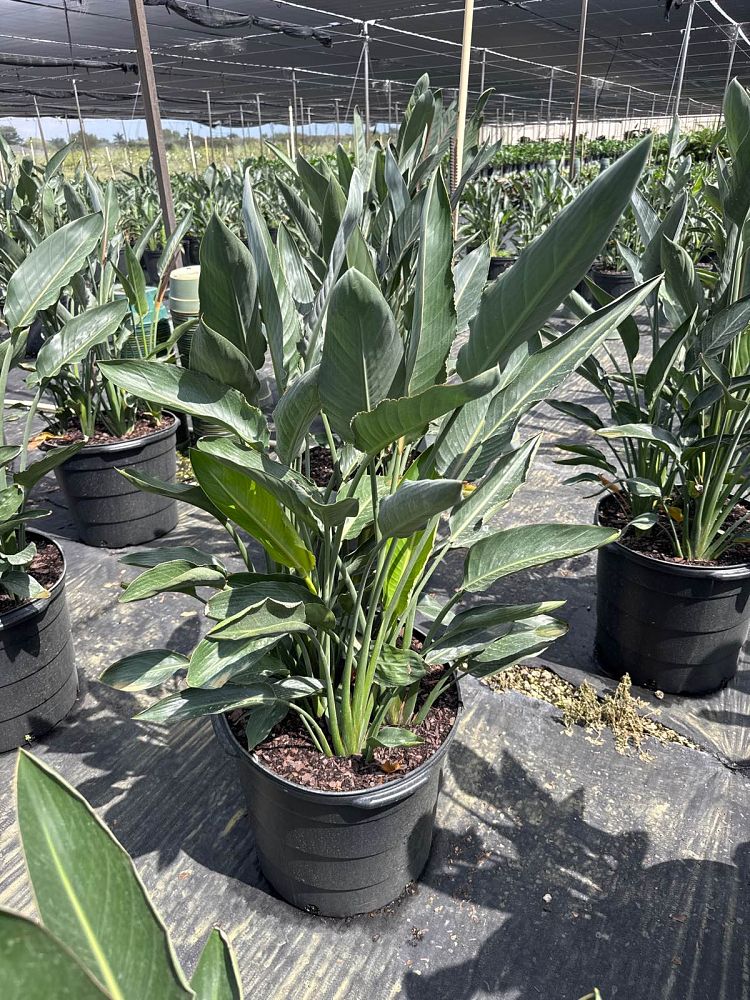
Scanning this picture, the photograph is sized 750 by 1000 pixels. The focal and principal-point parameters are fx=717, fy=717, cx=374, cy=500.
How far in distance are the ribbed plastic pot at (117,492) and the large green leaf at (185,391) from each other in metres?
1.42

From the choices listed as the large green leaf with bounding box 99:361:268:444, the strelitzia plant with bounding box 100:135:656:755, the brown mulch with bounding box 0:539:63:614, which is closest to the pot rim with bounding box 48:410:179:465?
the brown mulch with bounding box 0:539:63:614

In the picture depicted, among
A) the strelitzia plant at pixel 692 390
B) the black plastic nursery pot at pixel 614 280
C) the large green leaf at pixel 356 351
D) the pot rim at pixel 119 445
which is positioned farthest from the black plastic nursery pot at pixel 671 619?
the black plastic nursery pot at pixel 614 280

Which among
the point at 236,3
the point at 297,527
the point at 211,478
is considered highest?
the point at 236,3

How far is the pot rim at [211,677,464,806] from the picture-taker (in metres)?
0.96

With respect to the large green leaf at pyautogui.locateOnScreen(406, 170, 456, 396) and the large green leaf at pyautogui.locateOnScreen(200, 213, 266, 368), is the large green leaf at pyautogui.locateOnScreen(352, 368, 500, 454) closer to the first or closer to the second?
the large green leaf at pyautogui.locateOnScreen(406, 170, 456, 396)

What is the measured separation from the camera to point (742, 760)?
1428 millimetres

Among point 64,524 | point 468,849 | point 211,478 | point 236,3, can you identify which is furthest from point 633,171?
point 236,3

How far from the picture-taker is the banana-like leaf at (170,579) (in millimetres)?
888

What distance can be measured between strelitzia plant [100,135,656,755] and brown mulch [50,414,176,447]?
50.8 inches

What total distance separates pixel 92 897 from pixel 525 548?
73 cm

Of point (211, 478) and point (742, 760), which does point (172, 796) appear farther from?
point (742, 760)

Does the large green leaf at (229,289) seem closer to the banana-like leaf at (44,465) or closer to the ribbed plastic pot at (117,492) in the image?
the banana-like leaf at (44,465)

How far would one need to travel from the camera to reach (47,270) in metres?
1.37

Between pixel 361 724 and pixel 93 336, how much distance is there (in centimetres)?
93
